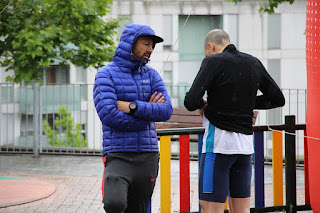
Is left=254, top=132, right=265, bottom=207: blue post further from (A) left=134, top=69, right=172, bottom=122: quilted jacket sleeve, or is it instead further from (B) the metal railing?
(A) left=134, top=69, right=172, bottom=122: quilted jacket sleeve

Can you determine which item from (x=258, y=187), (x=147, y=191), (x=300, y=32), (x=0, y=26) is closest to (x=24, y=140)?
(x=0, y=26)

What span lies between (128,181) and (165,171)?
1643 mm

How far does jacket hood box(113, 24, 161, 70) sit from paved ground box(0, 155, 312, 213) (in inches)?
119

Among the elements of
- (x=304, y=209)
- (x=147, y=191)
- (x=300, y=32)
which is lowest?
(x=304, y=209)

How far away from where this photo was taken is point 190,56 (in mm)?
35500

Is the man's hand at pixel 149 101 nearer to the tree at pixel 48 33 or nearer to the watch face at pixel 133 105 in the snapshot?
the watch face at pixel 133 105

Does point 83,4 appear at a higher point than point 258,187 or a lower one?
higher

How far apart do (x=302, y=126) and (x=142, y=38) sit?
2650mm

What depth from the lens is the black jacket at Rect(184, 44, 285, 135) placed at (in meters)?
4.56

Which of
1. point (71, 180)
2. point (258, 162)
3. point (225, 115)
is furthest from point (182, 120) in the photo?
point (225, 115)

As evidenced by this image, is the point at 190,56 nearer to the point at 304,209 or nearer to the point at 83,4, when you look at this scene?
the point at 83,4

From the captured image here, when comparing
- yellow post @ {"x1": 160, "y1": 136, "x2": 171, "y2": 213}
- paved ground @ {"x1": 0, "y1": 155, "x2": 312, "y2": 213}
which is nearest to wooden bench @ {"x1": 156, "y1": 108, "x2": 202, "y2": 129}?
paved ground @ {"x1": 0, "y1": 155, "x2": 312, "y2": 213}

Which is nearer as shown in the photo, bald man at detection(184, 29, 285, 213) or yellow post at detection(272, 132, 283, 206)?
bald man at detection(184, 29, 285, 213)

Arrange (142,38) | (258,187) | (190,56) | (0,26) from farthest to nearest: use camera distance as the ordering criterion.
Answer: (190,56) → (0,26) → (258,187) → (142,38)
